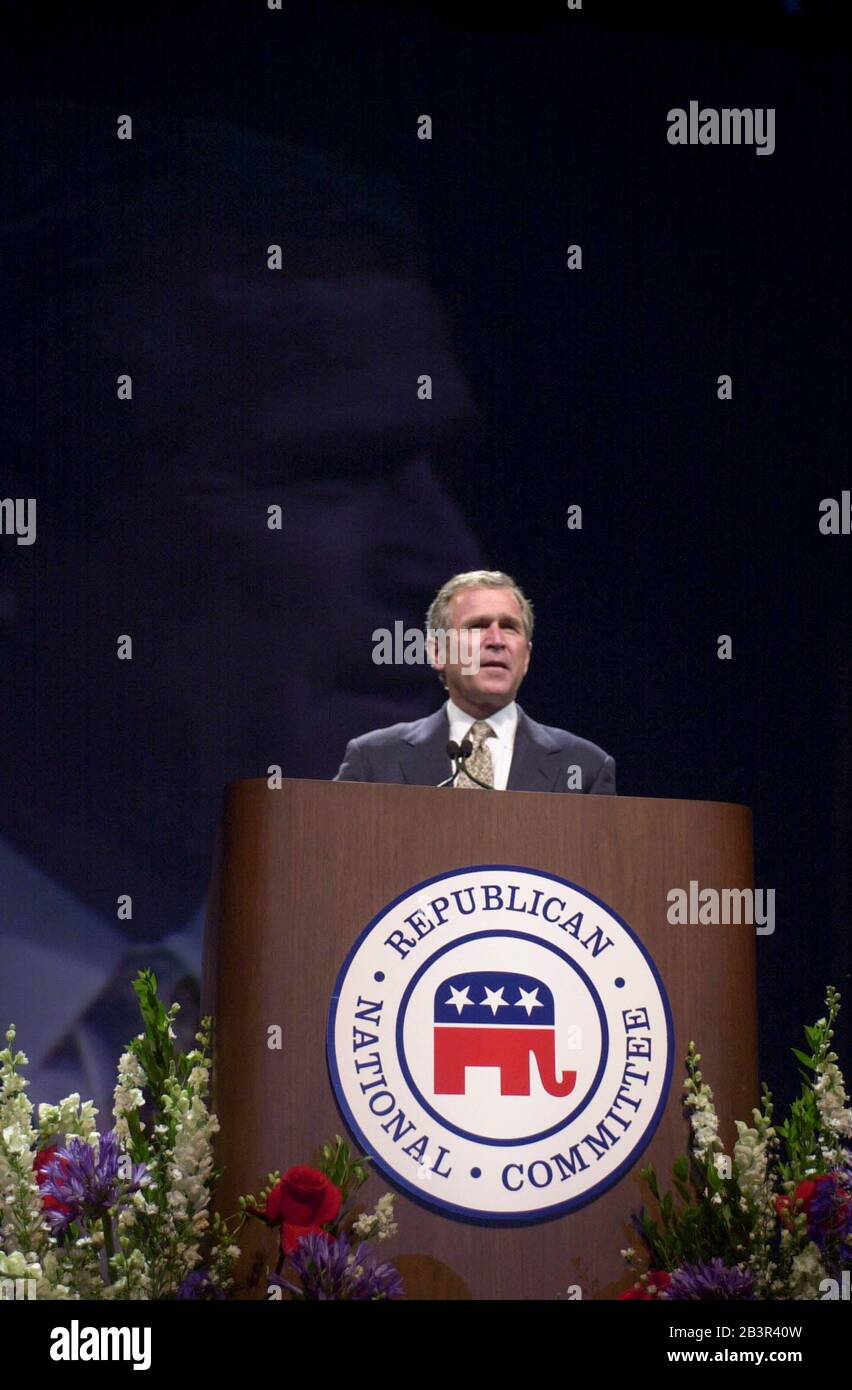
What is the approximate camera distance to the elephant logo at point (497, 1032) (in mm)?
2094

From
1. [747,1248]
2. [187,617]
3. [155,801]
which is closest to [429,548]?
[187,617]

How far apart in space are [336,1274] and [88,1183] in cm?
38

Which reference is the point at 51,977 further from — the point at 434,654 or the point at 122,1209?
the point at 122,1209

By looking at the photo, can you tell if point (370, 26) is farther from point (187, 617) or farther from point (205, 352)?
point (187, 617)

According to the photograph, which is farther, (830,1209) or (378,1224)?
(830,1209)

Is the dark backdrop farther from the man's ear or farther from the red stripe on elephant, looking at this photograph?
the red stripe on elephant

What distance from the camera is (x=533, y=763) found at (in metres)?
2.97

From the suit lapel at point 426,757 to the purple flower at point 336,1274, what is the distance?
108 cm

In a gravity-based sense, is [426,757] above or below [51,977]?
above

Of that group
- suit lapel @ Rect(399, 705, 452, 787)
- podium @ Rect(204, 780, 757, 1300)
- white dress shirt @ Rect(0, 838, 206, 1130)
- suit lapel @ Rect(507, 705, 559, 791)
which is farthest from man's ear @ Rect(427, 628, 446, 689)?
white dress shirt @ Rect(0, 838, 206, 1130)

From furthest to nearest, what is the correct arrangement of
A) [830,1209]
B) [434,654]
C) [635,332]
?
[635,332], [434,654], [830,1209]

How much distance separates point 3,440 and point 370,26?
178cm

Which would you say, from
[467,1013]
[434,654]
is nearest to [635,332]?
[434,654]

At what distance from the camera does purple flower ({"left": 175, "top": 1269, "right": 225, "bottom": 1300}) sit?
2.01m
